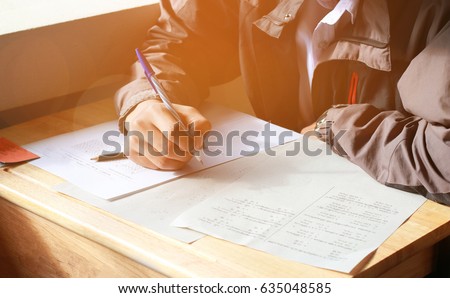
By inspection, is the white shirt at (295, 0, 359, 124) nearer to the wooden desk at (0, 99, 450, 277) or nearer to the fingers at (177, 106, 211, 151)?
the fingers at (177, 106, 211, 151)

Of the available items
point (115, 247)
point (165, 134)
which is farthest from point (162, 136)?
point (115, 247)

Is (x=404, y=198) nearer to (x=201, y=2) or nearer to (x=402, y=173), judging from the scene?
(x=402, y=173)

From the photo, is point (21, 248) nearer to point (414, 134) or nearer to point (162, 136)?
point (162, 136)

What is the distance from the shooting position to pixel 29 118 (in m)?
1.53

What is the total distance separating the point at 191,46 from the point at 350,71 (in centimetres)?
45

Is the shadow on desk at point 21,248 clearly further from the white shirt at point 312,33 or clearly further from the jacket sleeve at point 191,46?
the white shirt at point 312,33

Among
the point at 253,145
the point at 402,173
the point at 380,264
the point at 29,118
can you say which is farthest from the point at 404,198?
the point at 29,118

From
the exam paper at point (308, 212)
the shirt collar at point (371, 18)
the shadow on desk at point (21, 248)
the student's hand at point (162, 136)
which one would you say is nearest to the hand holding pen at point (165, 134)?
the student's hand at point (162, 136)

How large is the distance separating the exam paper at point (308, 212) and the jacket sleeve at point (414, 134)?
26mm

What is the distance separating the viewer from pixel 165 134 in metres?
1.18

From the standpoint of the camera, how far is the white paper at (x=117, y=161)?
44.6 inches

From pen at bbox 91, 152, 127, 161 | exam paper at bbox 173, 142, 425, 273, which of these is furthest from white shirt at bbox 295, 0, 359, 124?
pen at bbox 91, 152, 127, 161

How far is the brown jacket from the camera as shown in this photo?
1046mm
